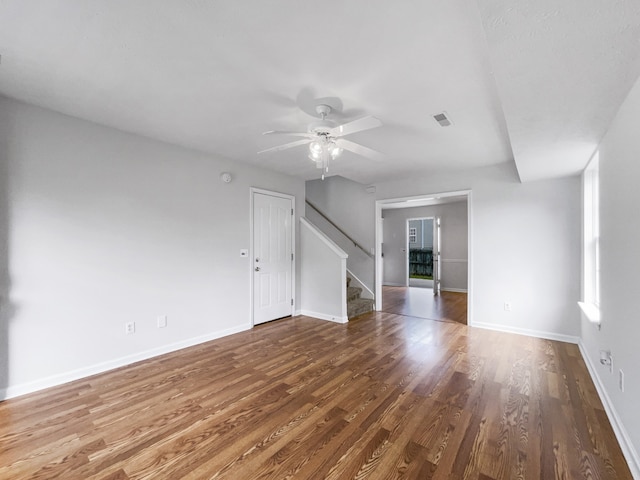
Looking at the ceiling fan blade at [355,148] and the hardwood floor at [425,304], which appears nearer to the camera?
the ceiling fan blade at [355,148]

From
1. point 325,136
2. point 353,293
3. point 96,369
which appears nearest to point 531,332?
point 353,293

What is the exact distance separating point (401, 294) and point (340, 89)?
19.6 ft

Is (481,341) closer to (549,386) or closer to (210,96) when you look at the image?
(549,386)

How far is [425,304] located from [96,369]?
17.9ft

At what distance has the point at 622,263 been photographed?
6.05 ft

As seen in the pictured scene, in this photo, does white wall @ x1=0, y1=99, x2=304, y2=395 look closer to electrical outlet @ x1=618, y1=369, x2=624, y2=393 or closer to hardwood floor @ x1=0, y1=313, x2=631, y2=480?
hardwood floor @ x1=0, y1=313, x2=631, y2=480

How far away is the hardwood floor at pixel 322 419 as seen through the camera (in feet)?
5.30

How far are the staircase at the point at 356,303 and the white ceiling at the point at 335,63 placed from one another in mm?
2959

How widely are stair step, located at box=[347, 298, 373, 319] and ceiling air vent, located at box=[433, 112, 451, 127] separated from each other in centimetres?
311

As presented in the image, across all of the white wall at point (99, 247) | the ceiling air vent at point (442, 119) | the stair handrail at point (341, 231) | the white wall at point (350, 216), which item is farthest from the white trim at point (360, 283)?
the ceiling air vent at point (442, 119)

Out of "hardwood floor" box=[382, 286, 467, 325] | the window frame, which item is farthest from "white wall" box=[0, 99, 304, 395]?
the window frame

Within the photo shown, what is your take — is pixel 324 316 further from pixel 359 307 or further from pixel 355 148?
pixel 355 148

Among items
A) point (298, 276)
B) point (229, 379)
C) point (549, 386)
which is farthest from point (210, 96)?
point (549, 386)

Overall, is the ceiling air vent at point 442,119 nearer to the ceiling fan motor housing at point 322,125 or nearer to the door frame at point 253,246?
the ceiling fan motor housing at point 322,125
